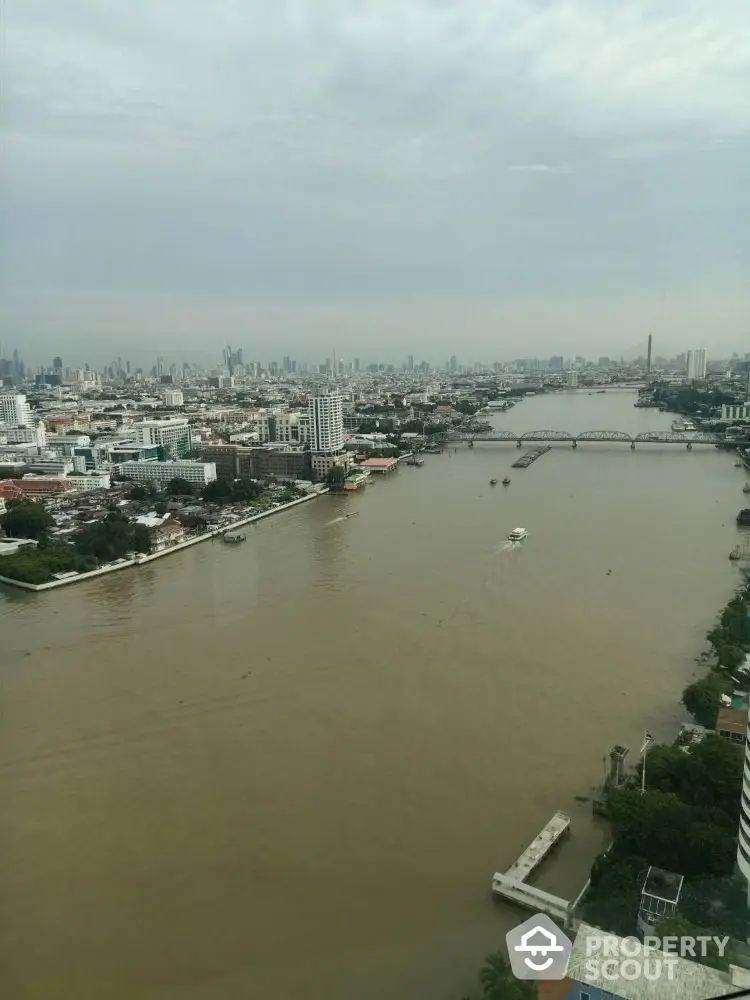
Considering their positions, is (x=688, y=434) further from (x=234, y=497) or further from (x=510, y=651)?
(x=510, y=651)

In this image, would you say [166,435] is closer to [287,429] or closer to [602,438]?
[287,429]

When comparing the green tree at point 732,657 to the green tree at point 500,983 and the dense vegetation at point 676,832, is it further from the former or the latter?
the green tree at point 500,983

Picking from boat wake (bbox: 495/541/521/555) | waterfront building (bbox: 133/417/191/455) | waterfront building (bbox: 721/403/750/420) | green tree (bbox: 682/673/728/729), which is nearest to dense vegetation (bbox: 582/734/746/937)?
green tree (bbox: 682/673/728/729)

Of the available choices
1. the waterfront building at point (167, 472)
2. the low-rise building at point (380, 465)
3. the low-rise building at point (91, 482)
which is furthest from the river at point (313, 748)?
the low-rise building at point (380, 465)

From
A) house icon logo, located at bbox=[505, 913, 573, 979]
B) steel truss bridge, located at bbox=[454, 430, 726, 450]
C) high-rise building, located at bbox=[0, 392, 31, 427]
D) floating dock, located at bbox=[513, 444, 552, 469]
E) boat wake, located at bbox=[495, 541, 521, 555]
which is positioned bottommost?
boat wake, located at bbox=[495, 541, 521, 555]

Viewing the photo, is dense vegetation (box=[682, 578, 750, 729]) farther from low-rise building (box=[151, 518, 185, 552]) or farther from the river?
low-rise building (box=[151, 518, 185, 552])

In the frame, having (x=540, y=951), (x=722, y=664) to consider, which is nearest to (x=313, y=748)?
(x=540, y=951)

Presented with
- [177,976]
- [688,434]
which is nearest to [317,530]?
[177,976]

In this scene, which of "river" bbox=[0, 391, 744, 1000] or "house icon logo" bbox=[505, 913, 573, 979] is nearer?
"house icon logo" bbox=[505, 913, 573, 979]
